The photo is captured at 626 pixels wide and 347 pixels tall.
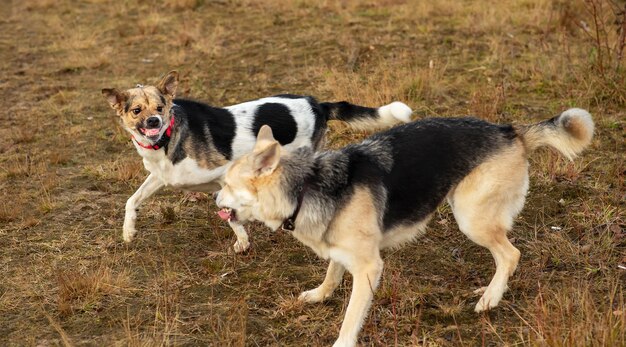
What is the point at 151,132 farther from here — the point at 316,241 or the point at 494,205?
the point at 494,205

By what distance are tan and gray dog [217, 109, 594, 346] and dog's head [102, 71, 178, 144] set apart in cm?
143

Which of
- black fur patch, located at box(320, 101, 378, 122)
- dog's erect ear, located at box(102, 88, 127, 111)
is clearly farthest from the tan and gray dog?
dog's erect ear, located at box(102, 88, 127, 111)

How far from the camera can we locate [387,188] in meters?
4.38

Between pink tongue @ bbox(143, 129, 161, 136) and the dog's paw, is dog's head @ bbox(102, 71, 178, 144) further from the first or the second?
the dog's paw

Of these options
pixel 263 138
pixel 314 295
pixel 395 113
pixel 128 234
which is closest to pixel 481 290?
pixel 314 295

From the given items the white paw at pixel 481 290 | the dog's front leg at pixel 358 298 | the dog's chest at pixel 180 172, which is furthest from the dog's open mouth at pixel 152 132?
the white paw at pixel 481 290

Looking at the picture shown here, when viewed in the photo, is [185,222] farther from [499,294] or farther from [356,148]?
[499,294]

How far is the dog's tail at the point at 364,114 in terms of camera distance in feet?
19.0

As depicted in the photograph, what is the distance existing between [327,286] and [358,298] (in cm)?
69

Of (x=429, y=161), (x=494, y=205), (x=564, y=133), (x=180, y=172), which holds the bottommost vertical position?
(x=180, y=172)

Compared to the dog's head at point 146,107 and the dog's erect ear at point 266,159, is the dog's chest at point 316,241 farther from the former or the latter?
the dog's head at point 146,107

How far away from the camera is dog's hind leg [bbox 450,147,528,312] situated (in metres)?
4.52

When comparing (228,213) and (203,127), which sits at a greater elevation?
(228,213)

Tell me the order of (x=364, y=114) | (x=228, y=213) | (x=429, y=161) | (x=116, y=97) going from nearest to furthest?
1. (x=228, y=213)
2. (x=429, y=161)
3. (x=116, y=97)
4. (x=364, y=114)
